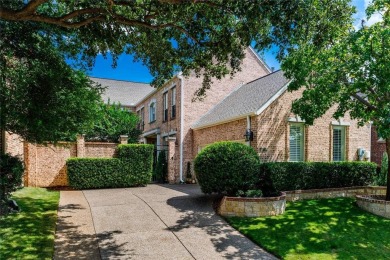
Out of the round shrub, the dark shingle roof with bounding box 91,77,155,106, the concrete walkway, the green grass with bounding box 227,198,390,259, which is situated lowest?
the green grass with bounding box 227,198,390,259

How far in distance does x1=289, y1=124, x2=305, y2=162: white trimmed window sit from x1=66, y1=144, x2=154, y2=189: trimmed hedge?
7272 millimetres

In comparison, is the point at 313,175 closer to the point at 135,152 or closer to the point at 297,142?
the point at 297,142

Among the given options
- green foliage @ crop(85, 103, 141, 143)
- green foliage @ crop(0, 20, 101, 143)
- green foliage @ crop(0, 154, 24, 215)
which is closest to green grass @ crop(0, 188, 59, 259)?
green foliage @ crop(0, 154, 24, 215)

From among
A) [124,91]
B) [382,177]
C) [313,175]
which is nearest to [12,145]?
[313,175]

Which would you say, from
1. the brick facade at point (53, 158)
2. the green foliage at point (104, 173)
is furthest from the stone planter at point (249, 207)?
the brick facade at point (53, 158)

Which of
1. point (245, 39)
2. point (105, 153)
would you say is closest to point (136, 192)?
point (105, 153)

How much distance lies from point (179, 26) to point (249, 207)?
596cm

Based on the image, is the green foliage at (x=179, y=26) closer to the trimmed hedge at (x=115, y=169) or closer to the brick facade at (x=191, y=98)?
the trimmed hedge at (x=115, y=169)

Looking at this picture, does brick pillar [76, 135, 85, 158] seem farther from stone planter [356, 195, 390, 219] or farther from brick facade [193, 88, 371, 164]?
stone planter [356, 195, 390, 219]

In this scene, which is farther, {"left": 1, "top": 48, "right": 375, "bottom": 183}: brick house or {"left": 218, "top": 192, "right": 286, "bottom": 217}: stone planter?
{"left": 1, "top": 48, "right": 375, "bottom": 183}: brick house

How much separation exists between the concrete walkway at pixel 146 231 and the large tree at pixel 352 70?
506cm

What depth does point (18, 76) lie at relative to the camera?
308 inches

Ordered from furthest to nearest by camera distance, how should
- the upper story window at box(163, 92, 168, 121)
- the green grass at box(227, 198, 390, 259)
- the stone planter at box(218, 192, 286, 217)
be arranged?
the upper story window at box(163, 92, 168, 121), the stone planter at box(218, 192, 286, 217), the green grass at box(227, 198, 390, 259)

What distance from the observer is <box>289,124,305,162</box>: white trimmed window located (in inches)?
542
